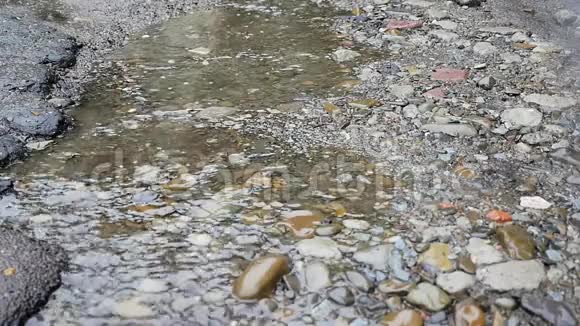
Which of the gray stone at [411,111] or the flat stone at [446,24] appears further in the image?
the flat stone at [446,24]

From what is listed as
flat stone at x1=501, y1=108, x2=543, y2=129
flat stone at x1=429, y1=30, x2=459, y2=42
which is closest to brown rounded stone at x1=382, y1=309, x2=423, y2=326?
flat stone at x1=501, y1=108, x2=543, y2=129

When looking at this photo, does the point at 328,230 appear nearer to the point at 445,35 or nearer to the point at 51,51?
the point at 445,35

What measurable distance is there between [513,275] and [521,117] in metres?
1.19

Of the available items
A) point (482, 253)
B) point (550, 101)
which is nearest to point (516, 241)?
point (482, 253)

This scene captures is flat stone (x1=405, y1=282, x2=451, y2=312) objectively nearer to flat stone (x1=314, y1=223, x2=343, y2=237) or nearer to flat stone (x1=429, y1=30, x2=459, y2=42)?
flat stone (x1=314, y1=223, x2=343, y2=237)

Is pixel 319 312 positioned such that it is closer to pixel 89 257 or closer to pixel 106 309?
pixel 106 309

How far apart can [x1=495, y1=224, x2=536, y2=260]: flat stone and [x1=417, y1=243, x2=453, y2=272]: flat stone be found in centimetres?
18

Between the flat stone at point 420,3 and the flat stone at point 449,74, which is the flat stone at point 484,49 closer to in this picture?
the flat stone at point 449,74

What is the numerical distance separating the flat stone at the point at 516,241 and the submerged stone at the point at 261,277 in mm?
706

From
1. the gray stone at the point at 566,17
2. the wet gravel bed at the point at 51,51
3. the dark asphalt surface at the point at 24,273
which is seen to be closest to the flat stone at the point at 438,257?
the dark asphalt surface at the point at 24,273

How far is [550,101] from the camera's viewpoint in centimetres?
288

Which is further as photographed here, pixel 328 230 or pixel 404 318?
pixel 328 230

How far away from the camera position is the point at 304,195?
2.21 metres

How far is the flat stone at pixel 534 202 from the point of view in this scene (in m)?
2.09
